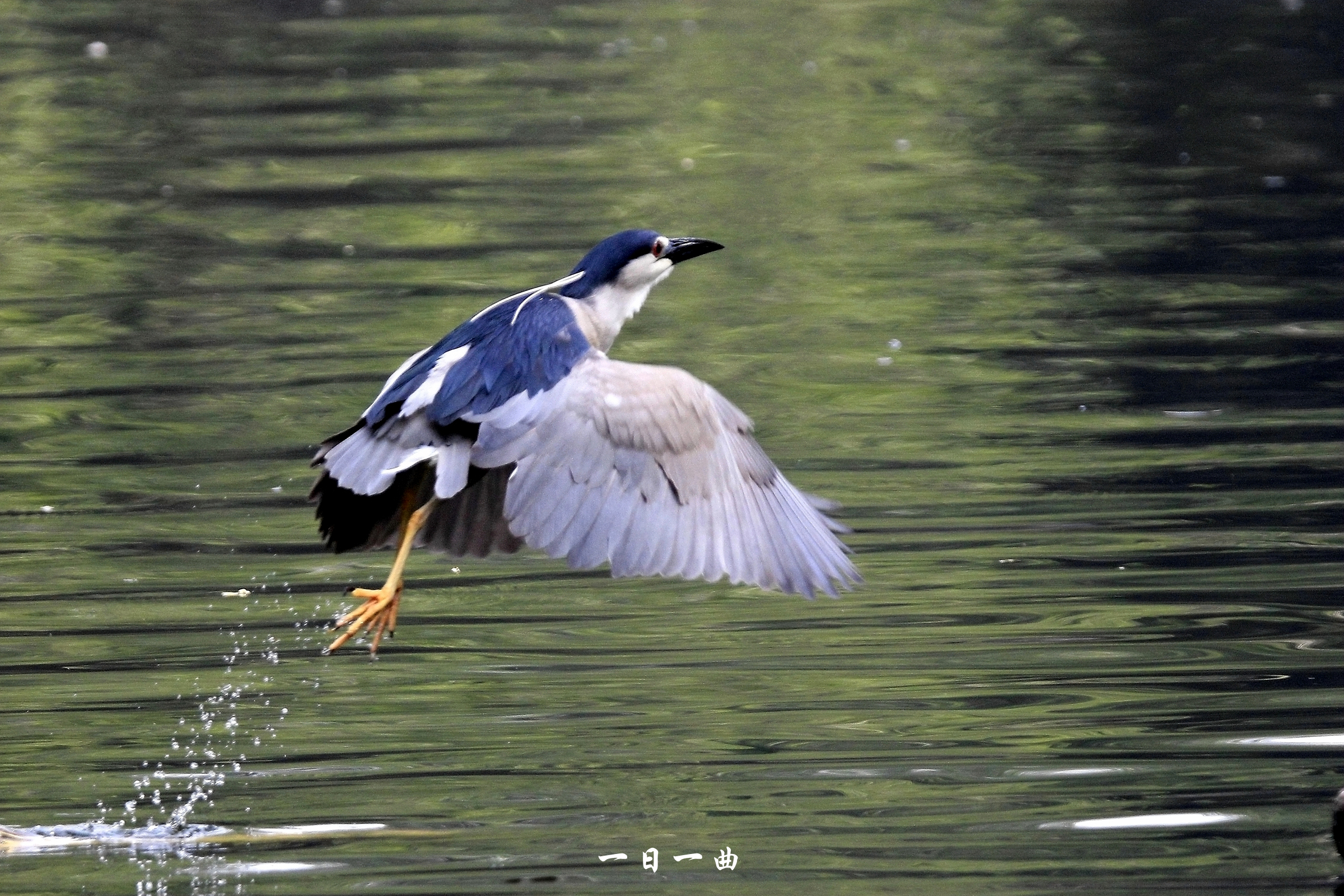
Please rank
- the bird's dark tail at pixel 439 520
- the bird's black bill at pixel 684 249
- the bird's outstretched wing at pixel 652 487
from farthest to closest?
the bird's black bill at pixel 684 249 < the bird's dark tail at pixel 439 520 < the bird's outstretched wing at pixel 652 487

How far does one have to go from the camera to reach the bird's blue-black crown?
7.05m

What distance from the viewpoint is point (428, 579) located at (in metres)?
8.30

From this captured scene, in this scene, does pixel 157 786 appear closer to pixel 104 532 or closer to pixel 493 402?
pixel 493 402

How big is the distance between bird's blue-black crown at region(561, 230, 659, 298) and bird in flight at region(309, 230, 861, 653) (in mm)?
420

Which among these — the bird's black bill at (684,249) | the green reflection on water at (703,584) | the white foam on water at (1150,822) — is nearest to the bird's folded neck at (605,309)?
the bird's black bill at (684,249)

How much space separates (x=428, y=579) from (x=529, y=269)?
4320mm

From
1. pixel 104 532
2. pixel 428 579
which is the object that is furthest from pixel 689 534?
pixel 104 532

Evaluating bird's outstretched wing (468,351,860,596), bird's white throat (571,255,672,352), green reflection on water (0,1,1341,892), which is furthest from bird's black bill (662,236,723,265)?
green reflection on water (0,1,1341,892)

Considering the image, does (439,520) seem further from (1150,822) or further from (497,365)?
(1150,822)

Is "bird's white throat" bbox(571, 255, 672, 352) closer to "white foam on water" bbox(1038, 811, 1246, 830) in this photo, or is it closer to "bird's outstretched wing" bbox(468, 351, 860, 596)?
"bird's outstretched wing" bbox(468, 351, 860, 596)

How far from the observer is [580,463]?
609cm

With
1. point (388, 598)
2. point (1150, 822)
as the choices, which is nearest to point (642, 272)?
point (388, 598)

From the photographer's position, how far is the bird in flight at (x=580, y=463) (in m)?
5.97

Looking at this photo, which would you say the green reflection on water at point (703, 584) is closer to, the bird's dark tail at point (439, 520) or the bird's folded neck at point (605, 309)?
the bird's dark tail at point (439, 520)
